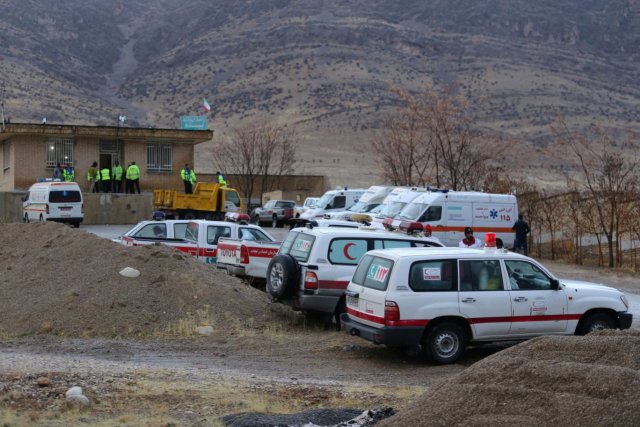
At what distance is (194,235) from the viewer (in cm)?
2097

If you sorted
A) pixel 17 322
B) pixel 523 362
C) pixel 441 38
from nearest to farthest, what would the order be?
pixel 523 362 < pixel 17 322 < pixel 441 38

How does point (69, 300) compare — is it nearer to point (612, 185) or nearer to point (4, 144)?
point (612, 185)

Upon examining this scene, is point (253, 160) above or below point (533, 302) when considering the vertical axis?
above

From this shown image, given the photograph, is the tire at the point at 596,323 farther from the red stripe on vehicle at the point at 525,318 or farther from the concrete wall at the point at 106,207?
the concrete wall at the point at 106,207

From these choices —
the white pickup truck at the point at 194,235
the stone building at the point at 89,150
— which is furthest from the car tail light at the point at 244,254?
the stone building at the point at 89,150

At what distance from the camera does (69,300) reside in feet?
50.3

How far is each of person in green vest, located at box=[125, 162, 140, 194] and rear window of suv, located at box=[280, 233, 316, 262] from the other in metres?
27.1

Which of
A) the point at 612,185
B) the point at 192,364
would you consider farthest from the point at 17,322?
the point at 612,185

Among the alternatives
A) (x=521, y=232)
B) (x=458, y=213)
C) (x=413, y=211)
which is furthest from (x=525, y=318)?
(x=521, y=232)

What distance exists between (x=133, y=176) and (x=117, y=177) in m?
0.86

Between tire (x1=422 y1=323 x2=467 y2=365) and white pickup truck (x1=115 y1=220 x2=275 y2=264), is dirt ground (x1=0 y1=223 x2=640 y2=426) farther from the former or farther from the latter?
white pickup truck (x1=115 y1=220 x2=275 y2=264)

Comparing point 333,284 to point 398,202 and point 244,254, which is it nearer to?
point 244,254

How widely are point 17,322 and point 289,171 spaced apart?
51.3m

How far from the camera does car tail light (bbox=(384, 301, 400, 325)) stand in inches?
470
